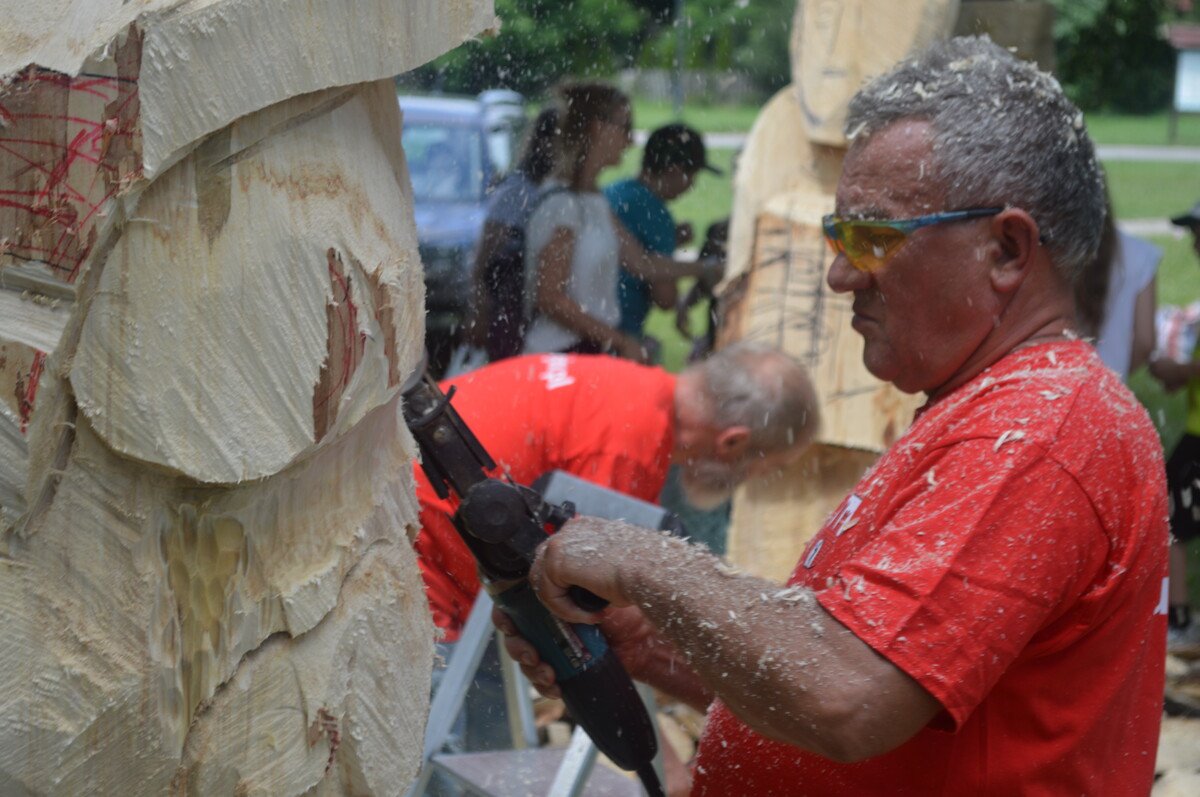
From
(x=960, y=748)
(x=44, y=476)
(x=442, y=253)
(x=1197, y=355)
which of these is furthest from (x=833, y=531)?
(x=442, y=253)

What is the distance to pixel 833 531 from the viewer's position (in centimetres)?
157

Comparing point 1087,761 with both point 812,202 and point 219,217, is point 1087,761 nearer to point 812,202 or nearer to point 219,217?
point 219,217

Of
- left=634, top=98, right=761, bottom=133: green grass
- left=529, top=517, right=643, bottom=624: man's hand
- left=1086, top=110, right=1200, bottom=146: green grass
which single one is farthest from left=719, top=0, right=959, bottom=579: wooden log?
left=1086, top=110, right=1200, bottom=146: green grass

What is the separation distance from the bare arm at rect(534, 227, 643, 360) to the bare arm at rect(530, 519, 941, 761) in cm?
282

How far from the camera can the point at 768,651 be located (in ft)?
4.20

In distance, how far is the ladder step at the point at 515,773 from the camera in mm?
2631

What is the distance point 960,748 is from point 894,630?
0.25 metres

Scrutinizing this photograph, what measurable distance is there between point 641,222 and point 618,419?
2.34 metres

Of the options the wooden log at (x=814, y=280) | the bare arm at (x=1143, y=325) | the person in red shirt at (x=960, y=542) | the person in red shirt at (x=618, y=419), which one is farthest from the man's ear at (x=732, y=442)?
the bare arm at (x=1143, y=325)

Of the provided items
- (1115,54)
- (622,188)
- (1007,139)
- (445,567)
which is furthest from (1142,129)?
(1007,139)

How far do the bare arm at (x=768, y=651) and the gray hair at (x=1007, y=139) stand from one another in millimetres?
504

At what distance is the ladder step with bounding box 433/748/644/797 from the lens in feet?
8.63

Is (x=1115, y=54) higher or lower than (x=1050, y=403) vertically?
lower

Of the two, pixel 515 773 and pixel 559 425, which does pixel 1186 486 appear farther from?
pixel 515 773
